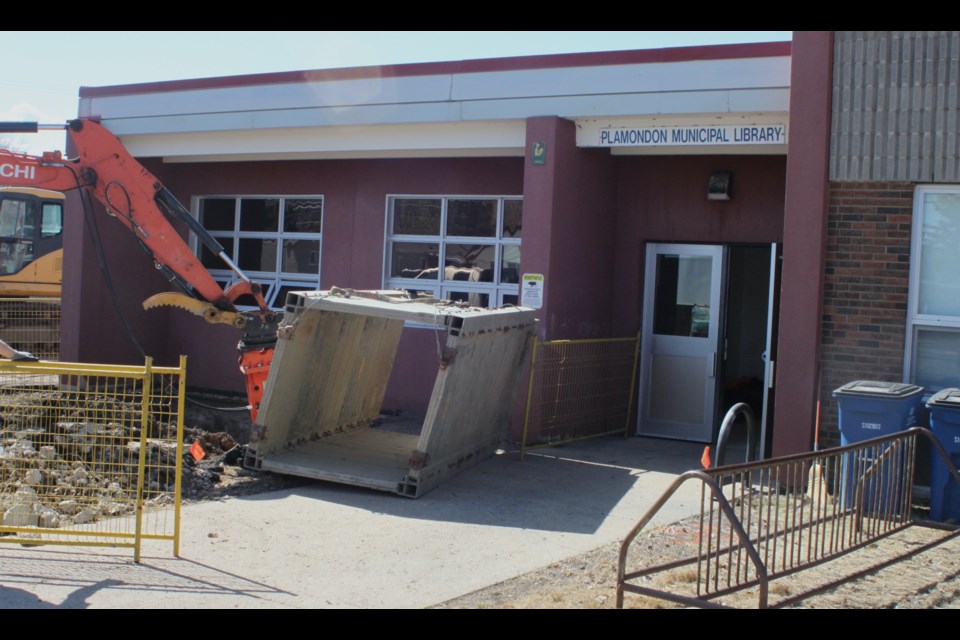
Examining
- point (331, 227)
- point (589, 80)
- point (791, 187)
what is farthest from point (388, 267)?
point (791, 187)

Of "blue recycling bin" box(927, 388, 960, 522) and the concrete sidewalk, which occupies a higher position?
"blue recycling bin" box(927, 388, 960, 522)

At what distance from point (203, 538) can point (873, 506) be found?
16.4 ft

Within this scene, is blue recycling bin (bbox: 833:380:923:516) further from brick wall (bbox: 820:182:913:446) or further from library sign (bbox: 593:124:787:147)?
library sign (bbox: 593:124:787:147)

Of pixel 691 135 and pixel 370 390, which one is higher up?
pixel 691 135

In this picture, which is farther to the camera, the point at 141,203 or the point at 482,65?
the point at 482,65

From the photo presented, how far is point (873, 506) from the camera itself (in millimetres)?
7191

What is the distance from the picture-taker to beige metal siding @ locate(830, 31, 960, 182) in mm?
8719

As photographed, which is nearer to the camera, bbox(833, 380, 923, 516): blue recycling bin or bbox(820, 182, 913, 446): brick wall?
bbox(833, 380, 923, 516): blue recycling bin

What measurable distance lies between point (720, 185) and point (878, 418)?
4245mm

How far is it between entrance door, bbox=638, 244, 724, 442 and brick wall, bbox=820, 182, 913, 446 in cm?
280

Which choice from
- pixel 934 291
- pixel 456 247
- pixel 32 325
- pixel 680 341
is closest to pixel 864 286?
pixel 934 291

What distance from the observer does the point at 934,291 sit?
8.80 meters

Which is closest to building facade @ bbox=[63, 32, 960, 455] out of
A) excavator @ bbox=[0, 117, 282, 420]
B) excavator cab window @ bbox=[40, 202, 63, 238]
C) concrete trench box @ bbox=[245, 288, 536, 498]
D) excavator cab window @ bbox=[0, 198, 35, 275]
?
concrete trench box @ bbox=[245, 288, 536, 498]

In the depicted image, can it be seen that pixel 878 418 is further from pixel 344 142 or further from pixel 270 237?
pixel 270 237
